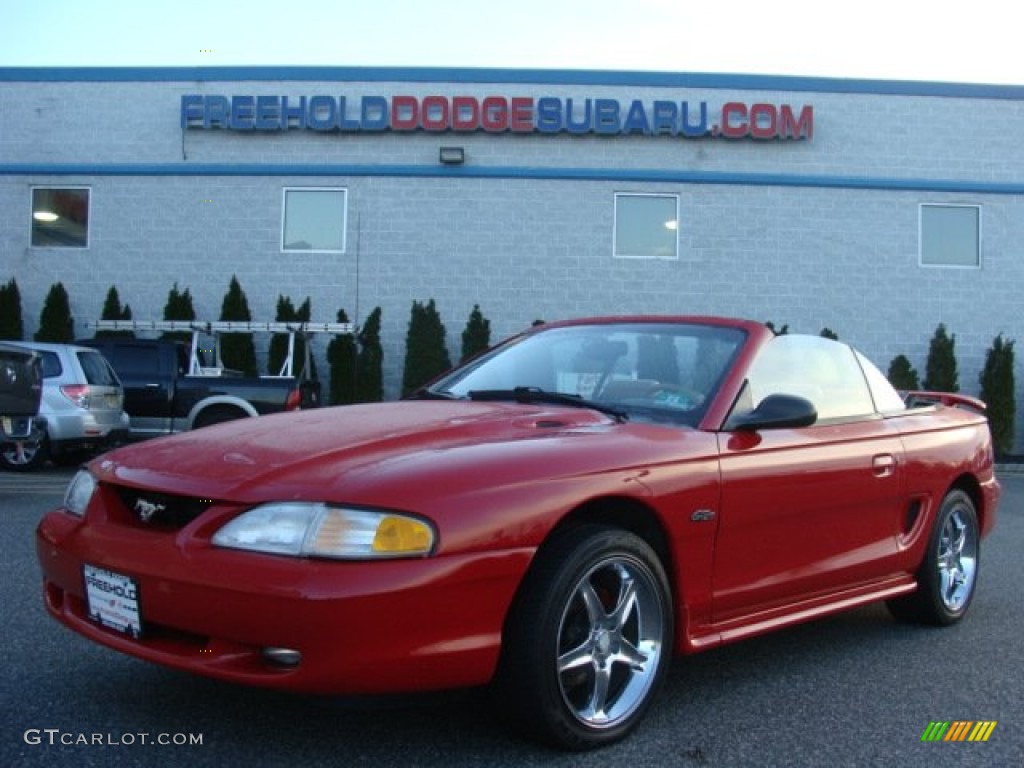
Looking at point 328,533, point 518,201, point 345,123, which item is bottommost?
point 328,533

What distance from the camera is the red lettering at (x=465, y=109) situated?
56.2 ft

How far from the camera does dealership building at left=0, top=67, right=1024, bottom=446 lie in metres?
17.1

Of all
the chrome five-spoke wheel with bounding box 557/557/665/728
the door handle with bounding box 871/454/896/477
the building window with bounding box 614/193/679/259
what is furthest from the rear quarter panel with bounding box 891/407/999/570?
the building window with bounding box 614/193/679/259

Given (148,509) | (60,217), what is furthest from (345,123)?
(148,509)

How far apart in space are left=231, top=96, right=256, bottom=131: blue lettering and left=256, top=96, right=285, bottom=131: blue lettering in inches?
4.1

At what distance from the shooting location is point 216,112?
677 inches

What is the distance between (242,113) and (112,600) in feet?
50.3

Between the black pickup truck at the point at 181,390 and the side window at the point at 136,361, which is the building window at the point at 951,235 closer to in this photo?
the black pickup truck at the point at 181,390

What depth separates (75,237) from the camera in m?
17.5

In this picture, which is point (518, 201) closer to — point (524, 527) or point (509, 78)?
point (509, 78)

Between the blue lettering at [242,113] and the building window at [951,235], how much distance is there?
11.2m

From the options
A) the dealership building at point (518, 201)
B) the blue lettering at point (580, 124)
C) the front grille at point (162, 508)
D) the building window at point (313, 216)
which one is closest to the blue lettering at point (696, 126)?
the dealership building at point (518, 201)

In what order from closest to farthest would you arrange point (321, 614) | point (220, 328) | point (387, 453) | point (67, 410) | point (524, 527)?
point (321, 614)
point (524, 527)
point (387, 453)
point (67, 410)
point (220, 328)

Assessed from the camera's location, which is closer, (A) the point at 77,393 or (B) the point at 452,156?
(A) the point at 77,393
